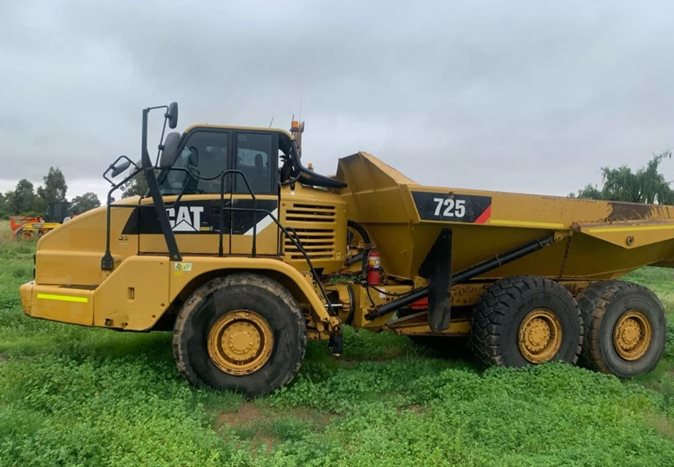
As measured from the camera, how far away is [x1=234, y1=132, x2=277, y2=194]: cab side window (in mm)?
5484

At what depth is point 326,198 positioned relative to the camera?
5891 mm

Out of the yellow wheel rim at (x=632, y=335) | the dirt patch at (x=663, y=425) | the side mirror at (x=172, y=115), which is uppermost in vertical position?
the side mirror at (x=172, y=115)

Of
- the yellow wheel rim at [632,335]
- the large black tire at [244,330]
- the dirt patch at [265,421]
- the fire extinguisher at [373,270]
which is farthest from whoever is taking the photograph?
the yellow wheel rim at [632,335]

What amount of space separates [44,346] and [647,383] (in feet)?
23.0

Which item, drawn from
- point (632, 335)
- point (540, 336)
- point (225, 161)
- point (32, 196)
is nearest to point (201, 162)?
point (225, 161)

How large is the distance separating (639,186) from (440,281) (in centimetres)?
3331

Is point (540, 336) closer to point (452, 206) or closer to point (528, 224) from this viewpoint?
point (528, 224)

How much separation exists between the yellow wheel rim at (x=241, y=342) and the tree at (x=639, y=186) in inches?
1306

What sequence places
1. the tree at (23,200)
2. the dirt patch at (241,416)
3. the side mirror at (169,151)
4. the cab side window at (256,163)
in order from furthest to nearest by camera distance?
1. the tree at (23,200)
2. the cab side window at (256,163)
3. the side mirror at (169,151)
4. the dirt patch at (241,416)

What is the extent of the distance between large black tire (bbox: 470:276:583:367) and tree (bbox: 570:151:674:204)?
30768 mm

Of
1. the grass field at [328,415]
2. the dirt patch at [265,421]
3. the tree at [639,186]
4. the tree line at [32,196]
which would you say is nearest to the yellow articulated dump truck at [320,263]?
the dirt patch at [265,421]

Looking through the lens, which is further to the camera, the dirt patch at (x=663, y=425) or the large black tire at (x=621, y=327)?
the large black tire at (x=621, y=327)

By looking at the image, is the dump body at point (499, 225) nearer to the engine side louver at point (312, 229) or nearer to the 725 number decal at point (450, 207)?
the 725 number decal at point (450, 207)

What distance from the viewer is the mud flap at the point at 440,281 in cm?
577
